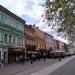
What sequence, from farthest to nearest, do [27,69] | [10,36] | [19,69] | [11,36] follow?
[11,36] → [10,36] → [19,69] → [27,69]

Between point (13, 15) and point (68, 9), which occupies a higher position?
point (13, 15)

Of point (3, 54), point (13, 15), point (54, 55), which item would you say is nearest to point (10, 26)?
point (13, 15)

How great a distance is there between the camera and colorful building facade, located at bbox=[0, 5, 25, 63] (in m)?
51.2

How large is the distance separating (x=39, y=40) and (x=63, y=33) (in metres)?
67.0

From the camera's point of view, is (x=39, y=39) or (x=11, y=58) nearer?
(x=11, y=58)

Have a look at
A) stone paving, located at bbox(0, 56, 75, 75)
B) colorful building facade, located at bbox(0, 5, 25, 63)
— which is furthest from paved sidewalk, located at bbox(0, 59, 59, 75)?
colorful building facade, located at bbox(0, 5, 25, 63)

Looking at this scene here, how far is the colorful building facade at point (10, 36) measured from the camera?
2018 inches

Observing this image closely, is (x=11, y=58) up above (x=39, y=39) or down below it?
below

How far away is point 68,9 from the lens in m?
21.6

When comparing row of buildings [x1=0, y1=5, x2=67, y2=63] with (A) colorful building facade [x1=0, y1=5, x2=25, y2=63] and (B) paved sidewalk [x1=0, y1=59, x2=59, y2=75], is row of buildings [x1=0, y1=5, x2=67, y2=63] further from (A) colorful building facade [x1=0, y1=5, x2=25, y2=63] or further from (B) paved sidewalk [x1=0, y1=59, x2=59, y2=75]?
(B) paved sidewalk [x1=0, y1=59, x2=59, y2=75]

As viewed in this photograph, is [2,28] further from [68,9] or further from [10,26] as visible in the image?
[68,9]

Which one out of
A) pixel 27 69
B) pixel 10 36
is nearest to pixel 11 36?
pixel 10 36

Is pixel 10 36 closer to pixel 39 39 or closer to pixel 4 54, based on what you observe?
pixel 4 54

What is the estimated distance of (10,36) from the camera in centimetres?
5688
